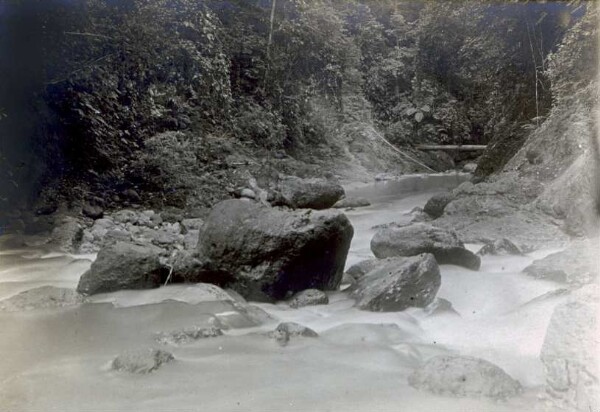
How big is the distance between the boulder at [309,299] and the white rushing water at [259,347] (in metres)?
0.05

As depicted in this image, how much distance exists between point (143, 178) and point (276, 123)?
0.97m

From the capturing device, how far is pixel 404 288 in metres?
A: 2.99

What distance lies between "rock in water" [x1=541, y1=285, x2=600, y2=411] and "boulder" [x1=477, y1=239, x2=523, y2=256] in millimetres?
1268

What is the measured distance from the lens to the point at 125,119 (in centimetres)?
369

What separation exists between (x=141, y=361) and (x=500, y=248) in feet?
7.44

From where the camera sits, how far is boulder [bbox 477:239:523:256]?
336 centimetres

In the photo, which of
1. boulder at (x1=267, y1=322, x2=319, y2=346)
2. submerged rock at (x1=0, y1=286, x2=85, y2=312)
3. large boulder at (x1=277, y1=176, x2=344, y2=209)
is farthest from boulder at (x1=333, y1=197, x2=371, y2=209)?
submerged rock at (x1=0, y1=286, x2=85, y2=312)

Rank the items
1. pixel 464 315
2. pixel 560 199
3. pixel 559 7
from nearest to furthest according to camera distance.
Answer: pixel 464 315 → pixel 559 7 → pixel 560 199

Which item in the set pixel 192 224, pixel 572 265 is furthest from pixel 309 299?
pixel 572 265

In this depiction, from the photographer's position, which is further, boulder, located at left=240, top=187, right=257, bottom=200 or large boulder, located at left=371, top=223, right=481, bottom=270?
boulder, located at left=240, top=187, right=257, bottom=200

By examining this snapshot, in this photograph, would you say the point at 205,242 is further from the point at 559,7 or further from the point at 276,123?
the point at 559,7

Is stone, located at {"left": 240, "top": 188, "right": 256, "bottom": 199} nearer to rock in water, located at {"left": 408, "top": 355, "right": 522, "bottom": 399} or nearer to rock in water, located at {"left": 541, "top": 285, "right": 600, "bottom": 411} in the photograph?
rock in water, located at {"left": 408, "top": 355, "right": 522, "bottom": 399}

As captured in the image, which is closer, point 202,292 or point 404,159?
point 202,292

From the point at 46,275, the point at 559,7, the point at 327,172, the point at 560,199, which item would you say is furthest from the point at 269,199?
the point at 559,7
